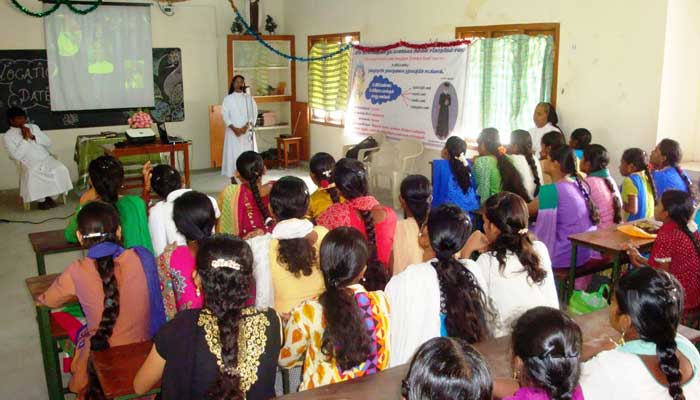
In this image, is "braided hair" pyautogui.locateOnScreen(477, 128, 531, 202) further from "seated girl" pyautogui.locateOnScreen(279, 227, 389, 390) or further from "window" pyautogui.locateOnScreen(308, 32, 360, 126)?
"window" pyautogui.locateOnScreen(308, 32, 360, 126)

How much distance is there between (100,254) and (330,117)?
7.38 meters

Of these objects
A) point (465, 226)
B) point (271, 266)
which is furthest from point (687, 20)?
Answer: point (271, 266)

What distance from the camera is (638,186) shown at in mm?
4258

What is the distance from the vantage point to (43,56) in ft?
27.7

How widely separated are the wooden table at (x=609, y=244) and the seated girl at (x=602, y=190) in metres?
0.20

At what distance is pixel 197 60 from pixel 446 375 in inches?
357

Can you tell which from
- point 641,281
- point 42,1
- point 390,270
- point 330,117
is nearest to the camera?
point 641,281


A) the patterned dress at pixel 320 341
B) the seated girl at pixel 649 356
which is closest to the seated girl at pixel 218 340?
the patterned dress at pixel 320 341

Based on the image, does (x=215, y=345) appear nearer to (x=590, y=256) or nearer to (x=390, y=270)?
(x=390, y=270)

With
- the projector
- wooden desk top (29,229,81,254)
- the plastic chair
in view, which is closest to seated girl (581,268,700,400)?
wooden desk top (29,229,81,254)

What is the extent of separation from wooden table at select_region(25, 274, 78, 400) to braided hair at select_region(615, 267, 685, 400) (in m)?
2.36

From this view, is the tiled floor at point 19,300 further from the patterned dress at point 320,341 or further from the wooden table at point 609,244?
the wooden table at point 609,244

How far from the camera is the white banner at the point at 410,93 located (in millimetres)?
7246

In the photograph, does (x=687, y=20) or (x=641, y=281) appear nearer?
(x=641, y=281)
